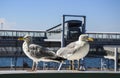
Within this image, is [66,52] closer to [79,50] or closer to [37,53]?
[79,50]

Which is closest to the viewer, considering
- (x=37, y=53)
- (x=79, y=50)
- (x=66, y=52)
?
(x=37, y=53)

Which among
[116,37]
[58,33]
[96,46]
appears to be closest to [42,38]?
[58,33]

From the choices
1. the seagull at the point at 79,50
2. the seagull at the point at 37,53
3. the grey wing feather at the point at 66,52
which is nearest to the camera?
the seagull at the point at 37,53

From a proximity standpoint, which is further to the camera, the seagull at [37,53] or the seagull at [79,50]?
the seagull at [79,50]

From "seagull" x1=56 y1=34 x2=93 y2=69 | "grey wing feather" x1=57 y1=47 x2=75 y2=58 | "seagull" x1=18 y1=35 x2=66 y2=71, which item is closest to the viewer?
"seagull" x1=18 y1=35 x2=66 y2=71

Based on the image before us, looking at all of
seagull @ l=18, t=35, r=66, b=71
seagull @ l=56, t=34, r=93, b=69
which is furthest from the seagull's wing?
seagull @ l=56, t=34, r=93, b=69

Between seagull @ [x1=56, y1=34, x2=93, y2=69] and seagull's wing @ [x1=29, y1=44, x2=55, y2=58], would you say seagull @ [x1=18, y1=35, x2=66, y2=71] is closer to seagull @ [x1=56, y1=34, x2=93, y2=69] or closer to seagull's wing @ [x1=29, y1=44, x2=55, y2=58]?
seagull's wing @ [x1=29, y1=44, x2=55, y2=58]

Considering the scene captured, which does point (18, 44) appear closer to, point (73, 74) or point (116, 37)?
point (116, 37)

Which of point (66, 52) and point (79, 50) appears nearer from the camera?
point (79, 50)

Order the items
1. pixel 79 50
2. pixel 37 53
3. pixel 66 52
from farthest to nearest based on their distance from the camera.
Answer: pixel 66 52, pixel 79 50, pixel 37 53

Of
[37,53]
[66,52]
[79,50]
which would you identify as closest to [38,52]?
[37,53]

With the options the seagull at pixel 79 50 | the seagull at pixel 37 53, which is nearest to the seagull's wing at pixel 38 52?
the seagull at pixel 37 53

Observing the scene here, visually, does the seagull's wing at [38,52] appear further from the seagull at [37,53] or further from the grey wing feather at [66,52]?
the grey wing feather at [66,52]

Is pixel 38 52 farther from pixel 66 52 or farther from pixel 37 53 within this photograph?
pixel 66 52
